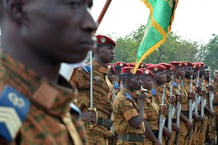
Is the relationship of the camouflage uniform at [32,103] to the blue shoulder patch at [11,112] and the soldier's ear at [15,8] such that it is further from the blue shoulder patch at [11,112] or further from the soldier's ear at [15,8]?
the soldier's ear at [15,8]

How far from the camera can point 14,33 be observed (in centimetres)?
110

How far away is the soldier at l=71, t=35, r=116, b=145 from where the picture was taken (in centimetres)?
453

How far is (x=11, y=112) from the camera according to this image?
98 cm

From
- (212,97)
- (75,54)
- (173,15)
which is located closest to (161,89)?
(173,15)

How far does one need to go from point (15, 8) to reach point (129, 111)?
4.01 metres

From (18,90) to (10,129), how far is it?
11 cm

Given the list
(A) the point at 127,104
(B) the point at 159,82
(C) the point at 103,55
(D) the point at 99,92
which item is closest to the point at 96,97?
(D) the point at 99,92

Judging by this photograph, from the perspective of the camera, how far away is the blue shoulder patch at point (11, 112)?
963mm

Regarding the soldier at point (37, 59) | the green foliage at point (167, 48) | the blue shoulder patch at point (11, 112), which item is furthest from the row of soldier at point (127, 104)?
the green foliage at point (167, 48)

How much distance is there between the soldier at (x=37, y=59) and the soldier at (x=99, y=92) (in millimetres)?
3203

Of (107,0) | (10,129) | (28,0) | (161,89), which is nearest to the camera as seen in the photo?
(10,129)

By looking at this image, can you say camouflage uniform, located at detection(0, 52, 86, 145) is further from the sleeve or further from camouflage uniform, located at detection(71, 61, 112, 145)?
the sleeve

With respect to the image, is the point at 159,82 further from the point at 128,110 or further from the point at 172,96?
the point at 128,110

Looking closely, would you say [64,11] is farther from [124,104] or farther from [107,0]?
[124,104]
